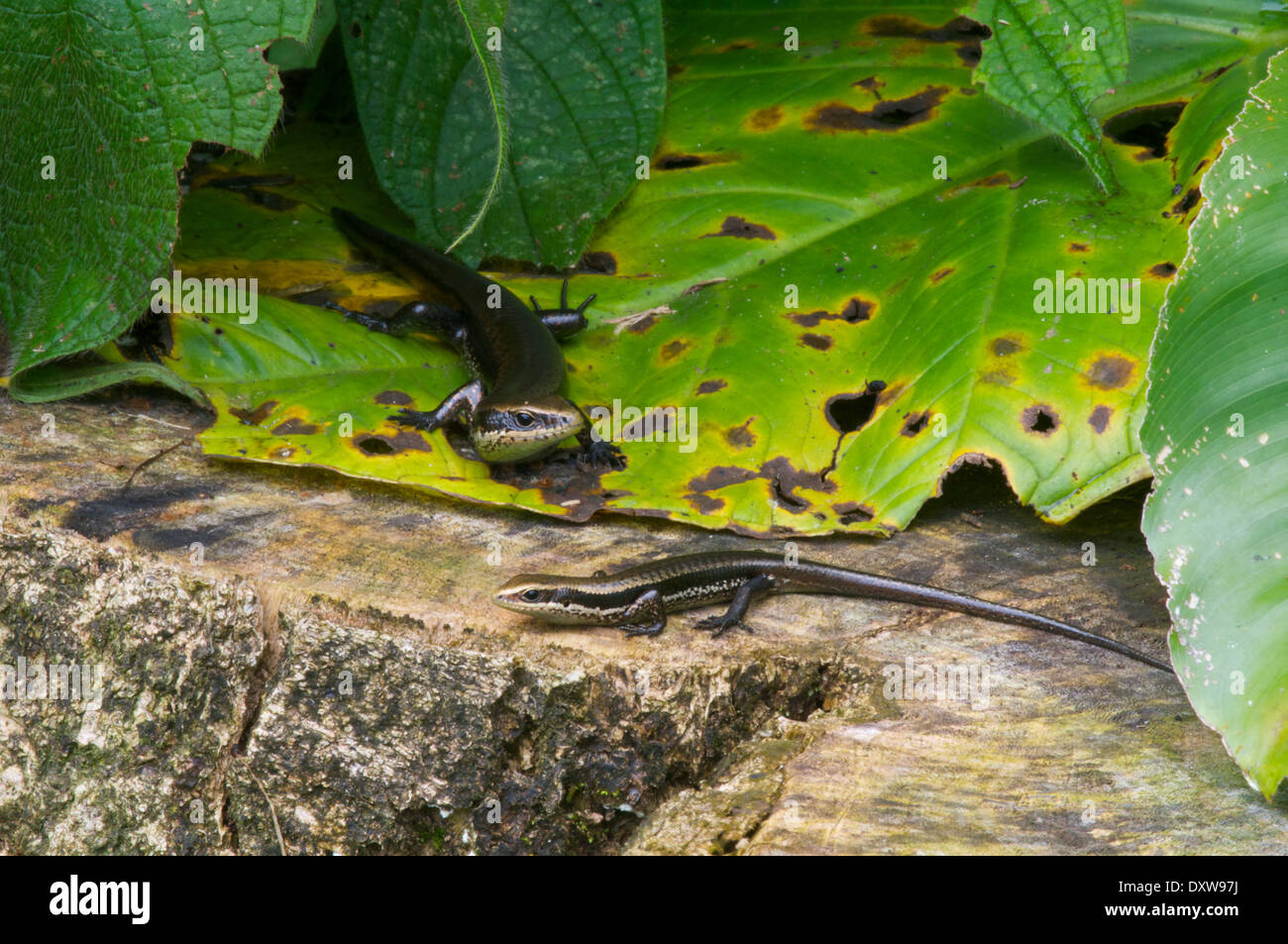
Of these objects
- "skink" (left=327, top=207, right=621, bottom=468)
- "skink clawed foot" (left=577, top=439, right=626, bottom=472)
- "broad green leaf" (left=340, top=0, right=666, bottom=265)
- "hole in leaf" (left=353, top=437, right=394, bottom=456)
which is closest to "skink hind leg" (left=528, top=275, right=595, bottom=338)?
"skink" (left=327, top=207, right=621, bottom=468)

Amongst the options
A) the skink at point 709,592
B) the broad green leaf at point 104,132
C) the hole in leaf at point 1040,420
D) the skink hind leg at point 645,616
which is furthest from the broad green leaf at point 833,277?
the broad green leaf at point 104,132

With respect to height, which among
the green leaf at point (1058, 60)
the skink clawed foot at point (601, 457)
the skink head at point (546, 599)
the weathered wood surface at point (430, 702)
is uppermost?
the green leaf at point (1058, 60)

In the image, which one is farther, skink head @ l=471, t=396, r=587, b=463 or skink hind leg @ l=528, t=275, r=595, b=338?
skink hind leg @ l=528, t=275, r=595, b=338

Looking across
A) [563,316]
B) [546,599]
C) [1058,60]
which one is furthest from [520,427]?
[1058,60]

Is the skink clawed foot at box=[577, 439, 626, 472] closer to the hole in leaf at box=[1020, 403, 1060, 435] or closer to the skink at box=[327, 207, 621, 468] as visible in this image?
the skink at box=[327, 207, 621, 468]

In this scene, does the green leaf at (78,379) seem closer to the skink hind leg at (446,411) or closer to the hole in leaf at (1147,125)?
the skink hind leg at (446,411)

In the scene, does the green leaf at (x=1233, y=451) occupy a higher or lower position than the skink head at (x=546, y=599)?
higher

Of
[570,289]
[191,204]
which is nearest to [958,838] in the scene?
[570,289]

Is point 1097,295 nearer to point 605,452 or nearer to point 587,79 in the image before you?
point 605,452
